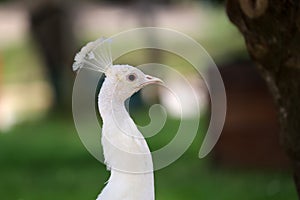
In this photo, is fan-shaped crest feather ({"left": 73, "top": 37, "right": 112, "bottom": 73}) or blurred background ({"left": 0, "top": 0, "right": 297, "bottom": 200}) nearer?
fan-shaped crest feather ({"left": 73, "top": 37, "right": 112, "bottom": 73})

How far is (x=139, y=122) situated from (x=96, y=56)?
681 cm

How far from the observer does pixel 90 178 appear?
30.4 feet

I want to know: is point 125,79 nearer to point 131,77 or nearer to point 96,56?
point 131,77

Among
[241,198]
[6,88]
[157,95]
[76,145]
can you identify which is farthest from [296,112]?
[6,88]

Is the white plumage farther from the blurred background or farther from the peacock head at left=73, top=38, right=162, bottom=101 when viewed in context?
the blurred background

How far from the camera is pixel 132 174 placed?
4.04 m

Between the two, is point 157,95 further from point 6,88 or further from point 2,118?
point 6,88

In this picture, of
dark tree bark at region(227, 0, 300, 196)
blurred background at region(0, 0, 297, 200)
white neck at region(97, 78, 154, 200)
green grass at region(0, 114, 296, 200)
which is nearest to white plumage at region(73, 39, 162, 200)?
white neck at region(97, 78, 154, 200)

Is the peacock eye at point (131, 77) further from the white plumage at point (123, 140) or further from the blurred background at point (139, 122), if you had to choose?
the blurred background at point (139, 122)

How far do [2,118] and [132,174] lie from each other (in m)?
10.0

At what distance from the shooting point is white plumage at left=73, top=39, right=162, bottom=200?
4.04 m

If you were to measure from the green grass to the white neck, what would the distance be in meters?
4.13

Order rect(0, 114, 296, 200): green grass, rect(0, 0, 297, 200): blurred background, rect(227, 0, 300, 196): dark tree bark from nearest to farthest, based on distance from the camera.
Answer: rect(227, 0, 300, 196): dark tree bark → rect(0, 114, 296, 200): green grass → rect(0, 0, 297, 200): blurred background

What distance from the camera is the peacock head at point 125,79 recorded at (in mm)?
4031
